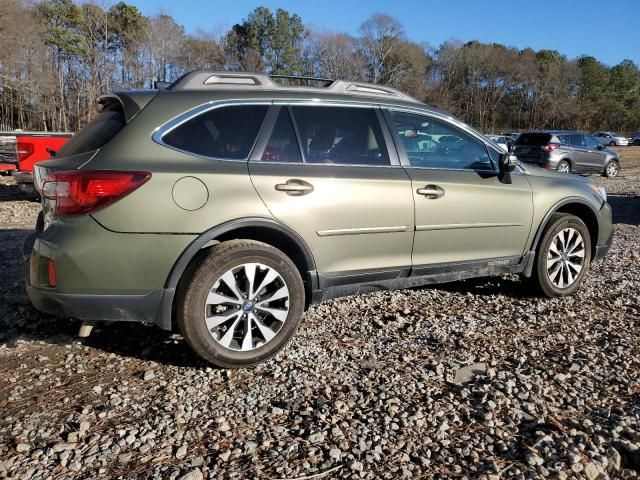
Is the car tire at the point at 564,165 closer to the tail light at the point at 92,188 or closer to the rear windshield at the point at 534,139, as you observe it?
the rear windshield at the point at 534,139

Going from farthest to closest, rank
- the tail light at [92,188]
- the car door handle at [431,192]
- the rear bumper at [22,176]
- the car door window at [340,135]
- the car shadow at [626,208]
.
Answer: the car shadow at [626,208] < the rear bumper at [22,176] < the car door handle at [431,192] < the car door window at [340,135] < the tail light at [92,188]

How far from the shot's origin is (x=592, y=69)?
3258 inches

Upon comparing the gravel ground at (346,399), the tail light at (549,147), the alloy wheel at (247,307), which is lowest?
the gravel ground at (346,399)

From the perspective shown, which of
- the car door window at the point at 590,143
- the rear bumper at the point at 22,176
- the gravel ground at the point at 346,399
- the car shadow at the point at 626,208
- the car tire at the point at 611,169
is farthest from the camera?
the car tire at the point at 611,169

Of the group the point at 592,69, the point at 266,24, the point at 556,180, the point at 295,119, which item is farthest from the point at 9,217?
the point at 592,69

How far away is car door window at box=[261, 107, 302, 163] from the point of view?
3.48m

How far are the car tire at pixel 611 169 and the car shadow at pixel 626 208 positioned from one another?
7631 millimetres

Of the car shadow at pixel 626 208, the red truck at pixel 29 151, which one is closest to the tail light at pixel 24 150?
the red truck at pixel 29 151

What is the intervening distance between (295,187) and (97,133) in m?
1.28

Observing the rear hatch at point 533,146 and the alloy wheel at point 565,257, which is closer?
the alloy wheel at point 565,257

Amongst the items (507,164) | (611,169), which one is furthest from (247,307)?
(611,169)

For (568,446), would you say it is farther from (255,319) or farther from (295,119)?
(295,119)

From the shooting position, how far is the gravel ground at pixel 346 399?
242 cm

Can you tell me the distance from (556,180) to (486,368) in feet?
7.37
